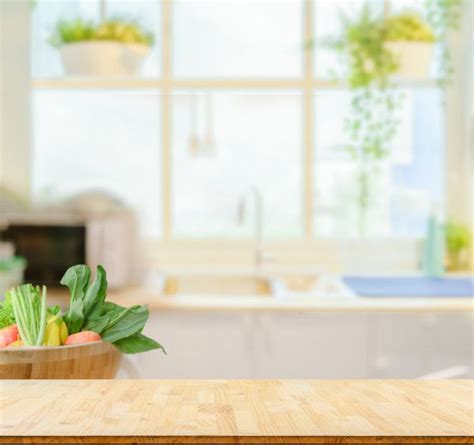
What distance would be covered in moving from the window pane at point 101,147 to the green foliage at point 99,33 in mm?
235

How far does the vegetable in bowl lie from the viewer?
65.1 inches

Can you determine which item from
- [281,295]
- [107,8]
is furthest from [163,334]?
[107,8]

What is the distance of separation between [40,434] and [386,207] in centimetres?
260

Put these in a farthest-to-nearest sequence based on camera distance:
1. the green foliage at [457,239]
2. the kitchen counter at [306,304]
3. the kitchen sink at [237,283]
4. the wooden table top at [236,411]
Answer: the green foliage at [457,239]
the kitchen sink at [237,283]
the kitchen counter at [306,304]
the wooden table top at [236,411]

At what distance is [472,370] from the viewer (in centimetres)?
281

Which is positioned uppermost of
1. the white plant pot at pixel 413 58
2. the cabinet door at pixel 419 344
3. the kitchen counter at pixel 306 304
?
the white plant pot at pixel 413 58

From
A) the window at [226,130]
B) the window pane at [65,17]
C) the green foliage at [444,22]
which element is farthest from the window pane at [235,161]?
the green foliage at [444,22]

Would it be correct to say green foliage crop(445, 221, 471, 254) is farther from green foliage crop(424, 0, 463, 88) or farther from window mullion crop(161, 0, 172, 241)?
window mullion crop(161, 0, 172, 241)

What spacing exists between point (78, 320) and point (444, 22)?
2303 millimetres

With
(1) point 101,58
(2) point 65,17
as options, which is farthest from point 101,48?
(2) point 65,17

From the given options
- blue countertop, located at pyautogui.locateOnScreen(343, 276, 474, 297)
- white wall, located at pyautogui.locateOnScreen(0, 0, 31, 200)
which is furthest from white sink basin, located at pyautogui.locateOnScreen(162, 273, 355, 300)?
white wall, located at pyautogui.locateOnScreen(0, 0, 31, 200)

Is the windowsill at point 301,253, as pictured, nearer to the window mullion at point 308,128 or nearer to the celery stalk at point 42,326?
the window mullion at point 308,128

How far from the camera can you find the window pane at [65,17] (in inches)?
142

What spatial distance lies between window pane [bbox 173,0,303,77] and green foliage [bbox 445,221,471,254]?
2.78 ft
